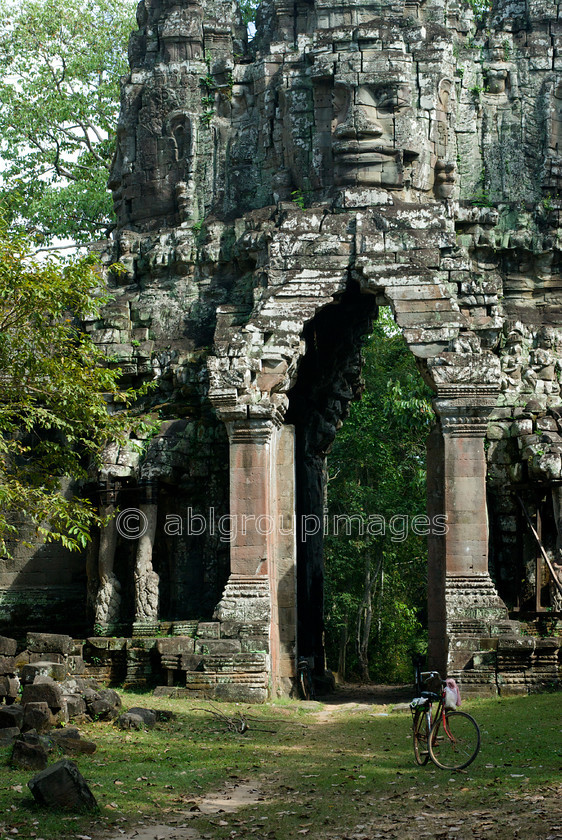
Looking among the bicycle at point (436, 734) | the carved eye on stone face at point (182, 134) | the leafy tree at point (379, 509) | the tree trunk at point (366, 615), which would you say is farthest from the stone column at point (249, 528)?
the tree trunk at point (366, 615)

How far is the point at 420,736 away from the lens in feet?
43.1

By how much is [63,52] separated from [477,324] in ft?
63.3

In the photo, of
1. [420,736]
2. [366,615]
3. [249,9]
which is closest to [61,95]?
[249,9]

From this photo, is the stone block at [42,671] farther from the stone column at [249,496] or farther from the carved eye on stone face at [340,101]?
the carved eye on stone face at [340,101]

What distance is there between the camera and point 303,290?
66.1ft

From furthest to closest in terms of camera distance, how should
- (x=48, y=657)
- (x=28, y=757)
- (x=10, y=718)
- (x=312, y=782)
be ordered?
(x=48, y=657)
(x=10, y=718)
(x=312, y=782)
(x=28, y=757)

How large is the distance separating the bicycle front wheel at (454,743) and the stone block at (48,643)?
20.1 ft

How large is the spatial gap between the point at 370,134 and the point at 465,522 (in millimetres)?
7623

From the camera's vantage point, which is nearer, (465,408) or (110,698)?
(110,698)

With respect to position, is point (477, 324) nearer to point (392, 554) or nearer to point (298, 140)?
point (298, 140)

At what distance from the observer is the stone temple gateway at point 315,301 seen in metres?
19.2

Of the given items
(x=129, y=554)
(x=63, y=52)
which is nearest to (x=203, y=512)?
(x=129, y=554)

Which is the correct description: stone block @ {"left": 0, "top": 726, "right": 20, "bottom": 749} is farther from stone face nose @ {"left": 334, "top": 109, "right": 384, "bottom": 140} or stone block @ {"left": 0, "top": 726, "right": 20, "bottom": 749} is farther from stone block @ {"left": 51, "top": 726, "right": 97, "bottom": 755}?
stone face nose @ {"left": 334, "top": 109, "right": 384, "bottom": 140}

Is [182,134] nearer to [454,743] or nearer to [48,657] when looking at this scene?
[48,657]
